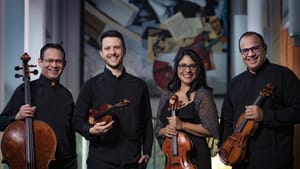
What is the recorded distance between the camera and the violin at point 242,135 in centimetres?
246

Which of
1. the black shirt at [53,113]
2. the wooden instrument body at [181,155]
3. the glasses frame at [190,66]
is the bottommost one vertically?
the wooden instrument body at [181,155]

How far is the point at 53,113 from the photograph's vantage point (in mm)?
2766

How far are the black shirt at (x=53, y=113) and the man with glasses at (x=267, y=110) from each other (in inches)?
32.4

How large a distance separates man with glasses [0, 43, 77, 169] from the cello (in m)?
0.08

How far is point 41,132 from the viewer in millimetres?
2598

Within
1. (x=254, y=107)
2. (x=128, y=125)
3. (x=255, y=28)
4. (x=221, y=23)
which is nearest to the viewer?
(x=254, y=107)

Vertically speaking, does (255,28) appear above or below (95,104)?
above

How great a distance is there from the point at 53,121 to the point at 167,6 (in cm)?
231

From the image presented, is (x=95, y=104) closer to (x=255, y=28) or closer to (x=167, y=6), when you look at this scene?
(x=255, y=28)

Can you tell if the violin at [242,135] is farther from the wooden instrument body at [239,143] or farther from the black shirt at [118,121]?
the black shirt at [118,121]

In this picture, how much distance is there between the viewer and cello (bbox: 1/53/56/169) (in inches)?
100

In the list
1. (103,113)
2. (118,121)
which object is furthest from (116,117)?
(103,113)

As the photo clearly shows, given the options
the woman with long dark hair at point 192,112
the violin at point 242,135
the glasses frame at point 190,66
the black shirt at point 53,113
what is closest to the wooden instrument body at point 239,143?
the violin at point 242,135

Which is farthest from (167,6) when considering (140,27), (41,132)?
(41,132)
